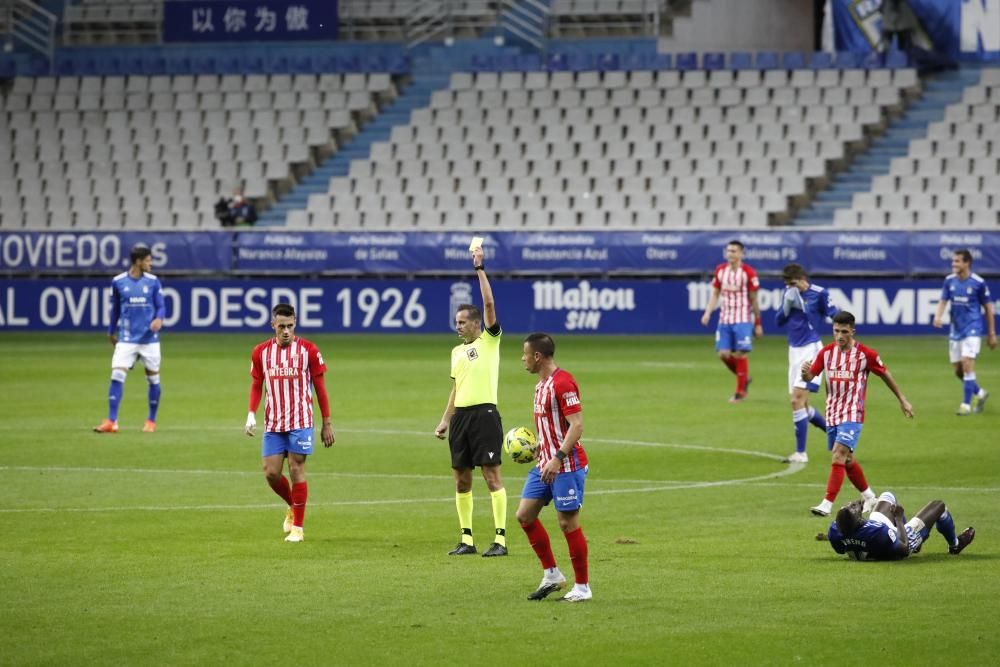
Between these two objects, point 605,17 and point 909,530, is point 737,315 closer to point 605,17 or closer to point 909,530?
point 909,530

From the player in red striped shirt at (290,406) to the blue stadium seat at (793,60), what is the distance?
3330 centimetres

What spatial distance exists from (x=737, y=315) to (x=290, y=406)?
1246cm

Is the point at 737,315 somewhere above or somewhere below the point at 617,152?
below

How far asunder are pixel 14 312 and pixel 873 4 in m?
23.7

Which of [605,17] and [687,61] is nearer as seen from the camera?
[687,61]

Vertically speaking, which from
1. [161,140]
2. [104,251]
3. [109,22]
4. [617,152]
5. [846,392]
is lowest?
[846,392]

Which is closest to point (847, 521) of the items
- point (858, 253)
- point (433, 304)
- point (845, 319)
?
point (845, 319)

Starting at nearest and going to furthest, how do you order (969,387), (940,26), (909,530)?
(909,530)
(969,387)
(940,26)

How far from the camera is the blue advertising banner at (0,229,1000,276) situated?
37.8 meters

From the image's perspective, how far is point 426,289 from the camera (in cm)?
4072

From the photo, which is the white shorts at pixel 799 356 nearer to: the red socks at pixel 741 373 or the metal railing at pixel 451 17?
the red socks at pixel 741 373

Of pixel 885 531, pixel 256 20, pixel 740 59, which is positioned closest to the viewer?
pixel 885 531

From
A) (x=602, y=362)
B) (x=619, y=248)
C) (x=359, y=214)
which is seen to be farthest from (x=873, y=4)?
(x=602, y=362)

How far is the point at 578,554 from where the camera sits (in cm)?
1069
